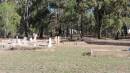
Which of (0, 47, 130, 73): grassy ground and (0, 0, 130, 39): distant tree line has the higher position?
(0, 0, 130, 39): distant tree line

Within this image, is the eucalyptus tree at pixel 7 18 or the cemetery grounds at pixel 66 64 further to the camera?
the eucalyptus tree at pixel 7 18

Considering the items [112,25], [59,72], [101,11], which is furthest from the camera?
[101,11]

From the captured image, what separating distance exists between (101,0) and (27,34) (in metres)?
22.9

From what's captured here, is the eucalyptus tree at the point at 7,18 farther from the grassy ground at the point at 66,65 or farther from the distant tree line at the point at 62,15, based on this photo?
the grassy ground at the point at 66,65

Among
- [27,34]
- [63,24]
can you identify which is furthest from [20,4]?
[63,24]

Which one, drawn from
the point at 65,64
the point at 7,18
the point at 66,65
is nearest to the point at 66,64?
the point at 65,64

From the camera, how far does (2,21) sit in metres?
62.7

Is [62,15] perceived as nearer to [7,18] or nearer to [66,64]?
[7,18]

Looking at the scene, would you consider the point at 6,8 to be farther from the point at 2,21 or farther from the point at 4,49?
the point at 4,49

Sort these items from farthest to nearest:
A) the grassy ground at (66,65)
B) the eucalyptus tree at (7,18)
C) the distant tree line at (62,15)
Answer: the eucalyptus tree at (7,18)
the distant tree line at (62,15)
the grassy ground at (66,65)

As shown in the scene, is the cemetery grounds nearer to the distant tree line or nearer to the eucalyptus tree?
the distant tree line

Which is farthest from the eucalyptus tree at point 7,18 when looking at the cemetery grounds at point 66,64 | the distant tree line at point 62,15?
the cemetery grounds at point 66,64

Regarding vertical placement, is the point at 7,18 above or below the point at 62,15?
below

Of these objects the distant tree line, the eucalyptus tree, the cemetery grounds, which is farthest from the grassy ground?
the eucalyptus tree
